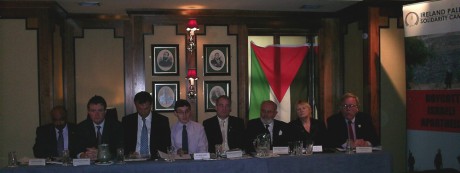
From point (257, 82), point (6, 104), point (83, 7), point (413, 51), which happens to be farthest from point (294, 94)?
point (6, 104)

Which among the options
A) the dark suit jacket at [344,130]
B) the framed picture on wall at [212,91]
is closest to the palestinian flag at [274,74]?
the framed picture on wall at [212,91]

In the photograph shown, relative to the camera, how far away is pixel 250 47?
7.35 meters

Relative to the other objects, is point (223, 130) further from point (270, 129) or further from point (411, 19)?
point (411, 19)

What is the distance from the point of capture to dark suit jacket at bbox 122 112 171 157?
4535mm

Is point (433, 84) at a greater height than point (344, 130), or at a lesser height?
greater

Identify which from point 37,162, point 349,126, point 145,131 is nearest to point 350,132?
point 349,126

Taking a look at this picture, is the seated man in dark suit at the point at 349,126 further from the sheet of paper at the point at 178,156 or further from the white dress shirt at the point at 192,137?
the sheet of paper at the point at 178,156

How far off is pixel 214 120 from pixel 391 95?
8.99ft

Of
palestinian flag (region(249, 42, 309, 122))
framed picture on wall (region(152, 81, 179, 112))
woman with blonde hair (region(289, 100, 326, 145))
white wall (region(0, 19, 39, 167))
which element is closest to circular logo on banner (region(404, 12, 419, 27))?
woman with blonde hair (region(289, 100, 326, 145))

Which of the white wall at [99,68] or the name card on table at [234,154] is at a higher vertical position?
the white wall at [99,68]

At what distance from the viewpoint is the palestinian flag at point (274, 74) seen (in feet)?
23.9

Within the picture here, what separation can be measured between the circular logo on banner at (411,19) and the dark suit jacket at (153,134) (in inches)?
112

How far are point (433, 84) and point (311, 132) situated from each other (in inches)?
56.7

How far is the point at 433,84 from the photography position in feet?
17.0
